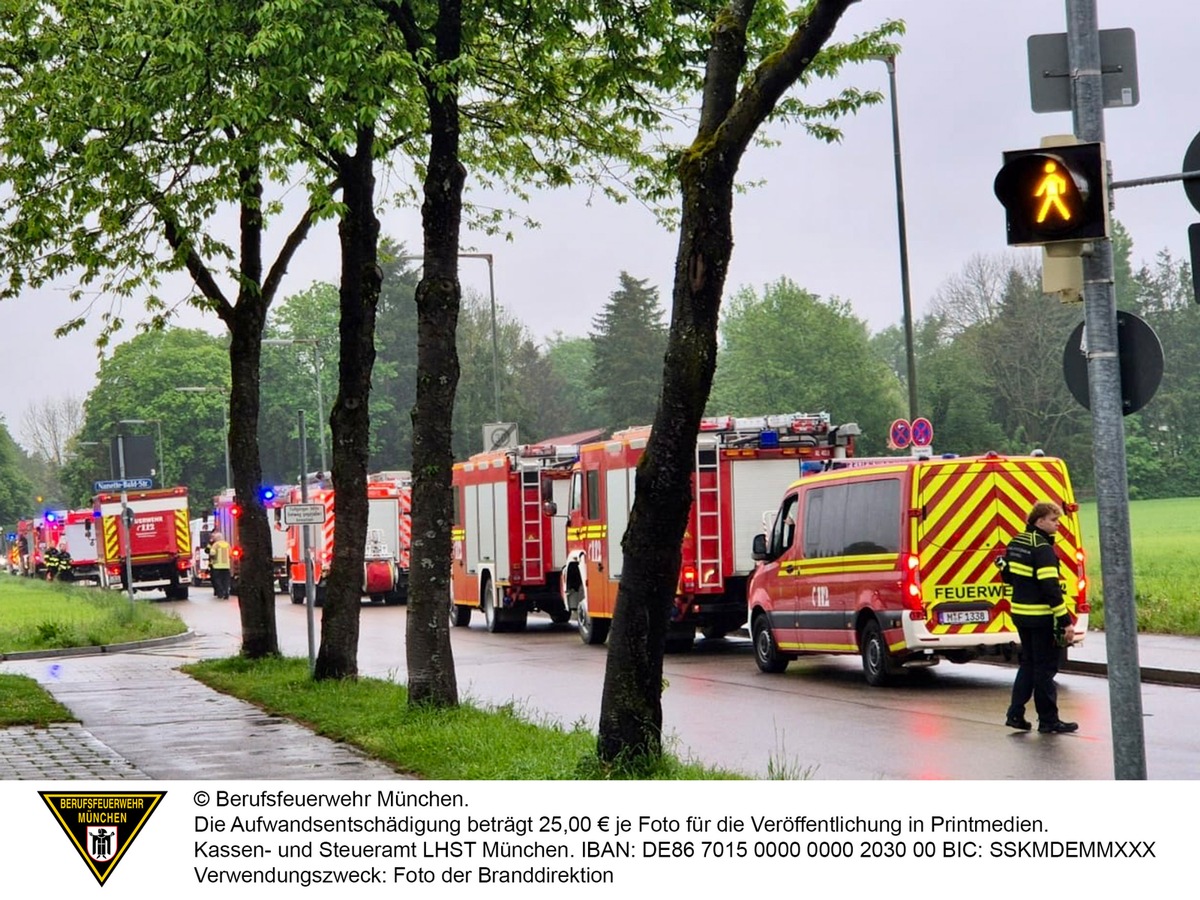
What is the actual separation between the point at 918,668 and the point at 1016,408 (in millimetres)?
58366

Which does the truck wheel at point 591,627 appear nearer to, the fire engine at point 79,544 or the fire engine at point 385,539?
the fire engine at point 385,539

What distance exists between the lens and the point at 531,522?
97.8 ft

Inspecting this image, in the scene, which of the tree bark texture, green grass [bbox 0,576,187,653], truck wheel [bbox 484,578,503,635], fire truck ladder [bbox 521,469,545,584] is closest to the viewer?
the tree bark texture

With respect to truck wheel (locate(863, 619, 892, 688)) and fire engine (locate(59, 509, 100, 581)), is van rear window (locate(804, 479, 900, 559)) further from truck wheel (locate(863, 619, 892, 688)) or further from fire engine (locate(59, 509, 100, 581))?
fire engine (locate(59, 509, 100, 581))

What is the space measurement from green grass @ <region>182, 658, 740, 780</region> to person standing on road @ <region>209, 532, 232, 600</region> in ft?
125

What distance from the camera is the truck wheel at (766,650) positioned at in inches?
802

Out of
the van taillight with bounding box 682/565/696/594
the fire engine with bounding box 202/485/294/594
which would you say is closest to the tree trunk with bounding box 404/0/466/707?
the van taillight with bounding box 682/565/696/594

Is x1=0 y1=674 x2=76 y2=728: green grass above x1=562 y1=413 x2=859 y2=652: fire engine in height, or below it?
below

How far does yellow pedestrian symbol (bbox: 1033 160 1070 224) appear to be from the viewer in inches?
309

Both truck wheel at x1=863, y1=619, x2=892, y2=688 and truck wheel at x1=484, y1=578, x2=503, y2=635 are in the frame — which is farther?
truck wheel at x1=484, y1=578, x2=503, y2=635
